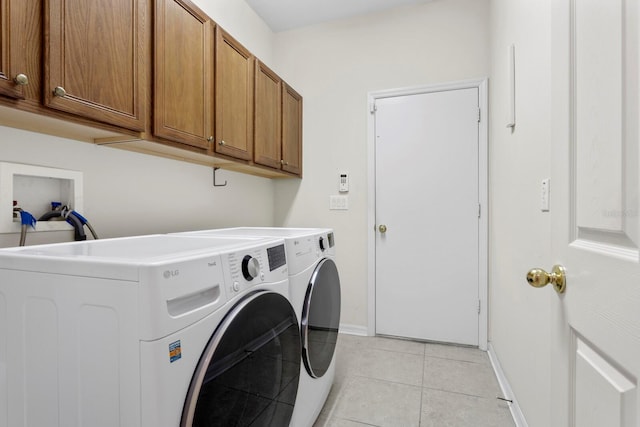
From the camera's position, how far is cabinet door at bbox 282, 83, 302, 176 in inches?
94.9

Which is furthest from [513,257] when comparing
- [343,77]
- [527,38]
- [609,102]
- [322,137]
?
[343,77]

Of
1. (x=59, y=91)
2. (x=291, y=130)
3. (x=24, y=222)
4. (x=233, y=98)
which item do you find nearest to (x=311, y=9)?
(x=291, y=130)

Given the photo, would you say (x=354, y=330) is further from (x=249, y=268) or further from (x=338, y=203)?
(x=249, y=268)

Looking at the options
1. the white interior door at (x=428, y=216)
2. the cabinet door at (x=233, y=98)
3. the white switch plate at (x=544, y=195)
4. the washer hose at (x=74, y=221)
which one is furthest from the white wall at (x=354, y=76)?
the washer hose at (x=74, y=221)

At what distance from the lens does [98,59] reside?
105 centimetres

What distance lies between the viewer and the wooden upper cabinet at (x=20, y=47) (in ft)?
2.69

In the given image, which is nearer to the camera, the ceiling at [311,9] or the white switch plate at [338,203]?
the ceiling at [311,9]

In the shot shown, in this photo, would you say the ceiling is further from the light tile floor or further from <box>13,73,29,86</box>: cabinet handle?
the light tile floor

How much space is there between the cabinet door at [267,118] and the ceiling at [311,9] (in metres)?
0.68

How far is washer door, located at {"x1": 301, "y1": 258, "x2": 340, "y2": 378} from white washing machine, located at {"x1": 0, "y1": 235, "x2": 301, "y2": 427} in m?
0.38

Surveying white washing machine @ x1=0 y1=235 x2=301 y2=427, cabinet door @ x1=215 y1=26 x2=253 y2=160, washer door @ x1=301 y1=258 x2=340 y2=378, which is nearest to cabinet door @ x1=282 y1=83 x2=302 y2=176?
cabinet door @ x1=215 y1=26 x2=253 y2=160

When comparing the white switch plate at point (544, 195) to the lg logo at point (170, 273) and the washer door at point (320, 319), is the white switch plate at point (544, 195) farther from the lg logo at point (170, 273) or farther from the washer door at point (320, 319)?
the lg logo at point (170, 273)

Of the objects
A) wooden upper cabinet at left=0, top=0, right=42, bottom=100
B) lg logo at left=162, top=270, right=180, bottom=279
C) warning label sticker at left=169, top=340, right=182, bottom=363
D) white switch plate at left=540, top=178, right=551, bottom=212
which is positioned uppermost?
wooden upper cabinet at left=0, top=0, right=42, bottom=100

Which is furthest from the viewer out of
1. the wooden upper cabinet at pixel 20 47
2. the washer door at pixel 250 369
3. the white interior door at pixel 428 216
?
the white interior door at pixel 428 216
